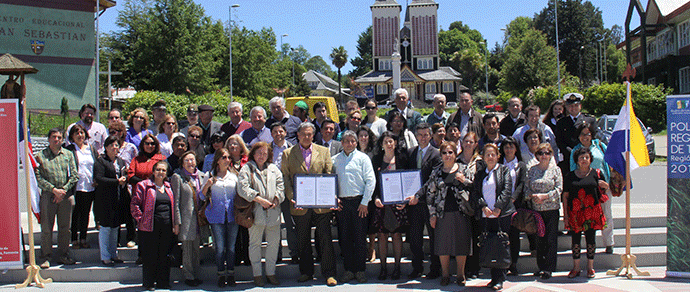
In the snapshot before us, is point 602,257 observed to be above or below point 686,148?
below

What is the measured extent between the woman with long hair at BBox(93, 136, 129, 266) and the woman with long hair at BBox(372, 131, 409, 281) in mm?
3463

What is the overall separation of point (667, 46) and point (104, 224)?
41838 mm

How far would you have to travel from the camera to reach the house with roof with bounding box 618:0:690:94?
35.6 m

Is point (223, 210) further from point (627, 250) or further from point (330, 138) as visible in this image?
point (627, 250)

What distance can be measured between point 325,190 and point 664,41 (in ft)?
135

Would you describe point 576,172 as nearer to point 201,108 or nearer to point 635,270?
point 635,270

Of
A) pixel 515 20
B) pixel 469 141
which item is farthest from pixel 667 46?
pixel 515 20

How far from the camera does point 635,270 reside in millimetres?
6762

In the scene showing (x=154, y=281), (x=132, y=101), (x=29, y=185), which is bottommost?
(x=154, y=281)

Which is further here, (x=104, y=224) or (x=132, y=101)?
(x=132, y=101)

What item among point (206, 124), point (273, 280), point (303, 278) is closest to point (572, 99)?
point (303, 278)

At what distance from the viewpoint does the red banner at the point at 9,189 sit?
22.9 feet

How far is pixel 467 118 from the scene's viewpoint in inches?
332

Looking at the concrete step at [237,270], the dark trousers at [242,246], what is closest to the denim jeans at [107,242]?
the concrete step at [237,270]
